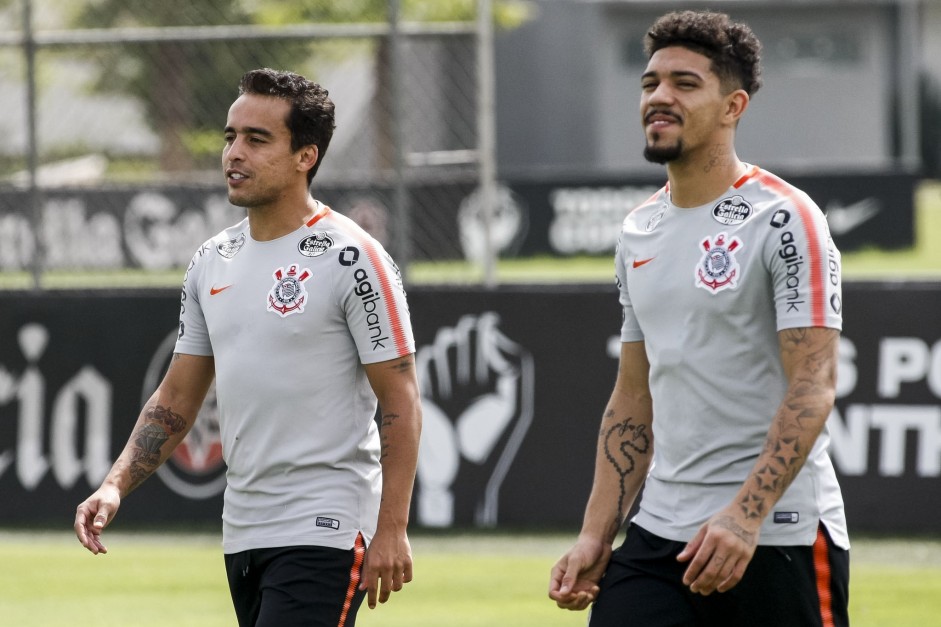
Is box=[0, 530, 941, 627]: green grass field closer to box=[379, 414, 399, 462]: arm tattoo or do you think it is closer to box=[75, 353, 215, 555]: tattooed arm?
box=[75, 353, 215, 555]: tattooed arm

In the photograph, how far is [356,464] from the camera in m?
4.38

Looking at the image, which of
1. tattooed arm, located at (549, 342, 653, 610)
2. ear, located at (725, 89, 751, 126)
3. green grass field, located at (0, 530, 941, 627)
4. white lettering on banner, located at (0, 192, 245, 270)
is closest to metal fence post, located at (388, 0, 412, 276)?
white lettering on banner, located at (0, 192, 245, 270)

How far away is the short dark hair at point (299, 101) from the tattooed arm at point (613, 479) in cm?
108

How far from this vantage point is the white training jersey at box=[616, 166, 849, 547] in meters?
3.75

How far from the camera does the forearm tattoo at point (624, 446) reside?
4.22m

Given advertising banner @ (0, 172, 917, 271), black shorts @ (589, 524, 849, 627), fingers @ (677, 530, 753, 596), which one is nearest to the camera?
fingers @ (677, 530, 753, 596)

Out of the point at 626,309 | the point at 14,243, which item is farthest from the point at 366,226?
the point at 626,309

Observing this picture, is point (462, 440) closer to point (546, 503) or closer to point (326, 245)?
point (546, 503)

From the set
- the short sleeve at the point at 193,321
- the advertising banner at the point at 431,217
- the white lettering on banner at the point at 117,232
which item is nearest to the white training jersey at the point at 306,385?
the short sleeve at the point at 193,321

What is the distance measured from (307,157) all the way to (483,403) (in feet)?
17.0

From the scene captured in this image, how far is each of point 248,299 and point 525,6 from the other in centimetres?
3543

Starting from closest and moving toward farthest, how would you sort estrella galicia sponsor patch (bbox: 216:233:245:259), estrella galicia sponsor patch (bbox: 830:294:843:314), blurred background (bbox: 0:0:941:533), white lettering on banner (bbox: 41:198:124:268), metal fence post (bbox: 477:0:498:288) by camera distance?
estrella galicia sponsor patch (bbox: 830:294:843:314) < estrella galicia sponsor patch (bbox: 216:233:245:259) < blurred background (bbox: 0:0:941:533) < metal fence post (bbox: 477:0:498:288) < white lettering on banner (bbox: 41:198:124:268)

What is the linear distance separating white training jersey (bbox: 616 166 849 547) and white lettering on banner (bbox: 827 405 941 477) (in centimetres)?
532

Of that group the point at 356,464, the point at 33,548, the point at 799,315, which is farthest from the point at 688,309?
the point at 33,548
